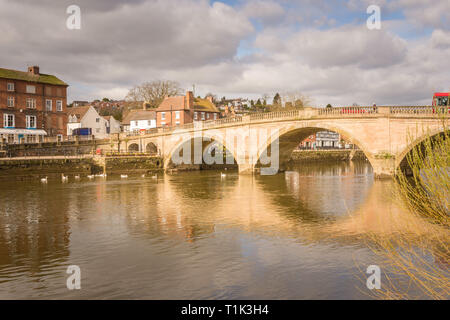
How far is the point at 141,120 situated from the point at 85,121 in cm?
1039

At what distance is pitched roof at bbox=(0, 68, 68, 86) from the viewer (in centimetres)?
5181

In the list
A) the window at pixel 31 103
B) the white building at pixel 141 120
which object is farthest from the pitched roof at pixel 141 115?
the window at pixel 31 103

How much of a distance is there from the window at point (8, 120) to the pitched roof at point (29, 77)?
5057 millimetres

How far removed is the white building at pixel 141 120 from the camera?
73188mm

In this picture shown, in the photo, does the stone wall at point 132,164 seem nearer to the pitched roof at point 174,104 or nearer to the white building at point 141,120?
the pitched roof at point 174,104

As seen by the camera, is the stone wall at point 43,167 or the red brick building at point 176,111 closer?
the stone wall at point 43,167

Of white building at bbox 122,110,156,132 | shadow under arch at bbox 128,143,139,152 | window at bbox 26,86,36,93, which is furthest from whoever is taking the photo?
white building at bbox 122,110,156,132

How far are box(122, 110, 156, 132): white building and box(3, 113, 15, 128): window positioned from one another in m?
24.3

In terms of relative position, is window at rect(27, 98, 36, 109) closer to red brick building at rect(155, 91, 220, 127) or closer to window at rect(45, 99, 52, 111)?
window at rect(45, 99, 52, 111)

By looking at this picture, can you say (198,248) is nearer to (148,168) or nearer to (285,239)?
(285,239)

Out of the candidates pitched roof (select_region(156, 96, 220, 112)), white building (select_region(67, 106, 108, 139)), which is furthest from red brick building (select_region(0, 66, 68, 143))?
pitched roof (select_region(156, 96, 220, 112))

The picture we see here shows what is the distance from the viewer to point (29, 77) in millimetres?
54250

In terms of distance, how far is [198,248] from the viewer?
1260 cm
